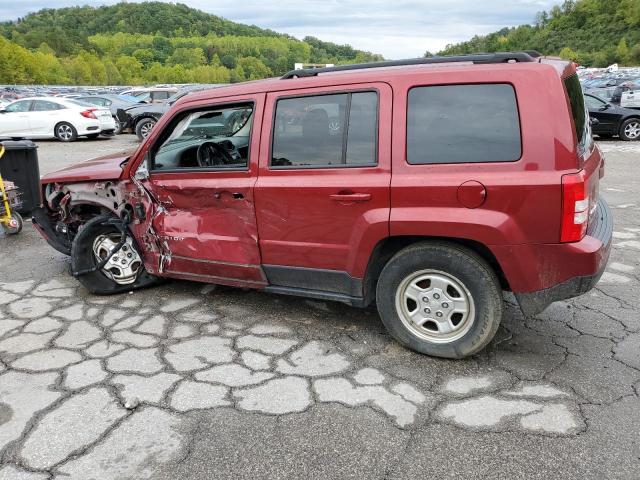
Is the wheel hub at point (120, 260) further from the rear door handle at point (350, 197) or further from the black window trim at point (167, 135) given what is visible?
the rear door handle at point (350, 197)

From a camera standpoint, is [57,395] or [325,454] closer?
[325,454]

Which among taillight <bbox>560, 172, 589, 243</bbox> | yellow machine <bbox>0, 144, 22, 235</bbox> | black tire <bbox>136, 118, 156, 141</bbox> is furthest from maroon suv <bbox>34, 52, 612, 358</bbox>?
black tire <bbox>136, 118, 156, 141</bbox>

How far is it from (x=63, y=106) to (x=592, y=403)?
1722 cm

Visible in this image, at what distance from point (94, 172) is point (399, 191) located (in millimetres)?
2634

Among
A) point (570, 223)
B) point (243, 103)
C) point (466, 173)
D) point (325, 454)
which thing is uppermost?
point (243, 103)

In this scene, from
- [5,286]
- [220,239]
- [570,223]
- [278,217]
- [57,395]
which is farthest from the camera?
[5,286]

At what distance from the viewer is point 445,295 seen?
323 centimetres

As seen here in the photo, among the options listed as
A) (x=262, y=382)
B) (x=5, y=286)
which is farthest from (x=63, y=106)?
(x=262, y=382)

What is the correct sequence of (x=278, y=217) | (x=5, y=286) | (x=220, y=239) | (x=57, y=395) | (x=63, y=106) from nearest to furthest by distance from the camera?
(x=57, y=395)
(x=278, y=217)
(x=220, y=239)
(x=5, y=286)
(x=63, y=106)

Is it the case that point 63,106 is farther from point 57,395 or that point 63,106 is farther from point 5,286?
point 57,395

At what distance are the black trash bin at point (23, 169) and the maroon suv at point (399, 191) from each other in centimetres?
364

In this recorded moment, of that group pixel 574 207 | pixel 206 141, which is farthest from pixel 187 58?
pixel 574 207

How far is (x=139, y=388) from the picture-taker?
3.12 m

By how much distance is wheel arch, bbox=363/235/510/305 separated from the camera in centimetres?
316
